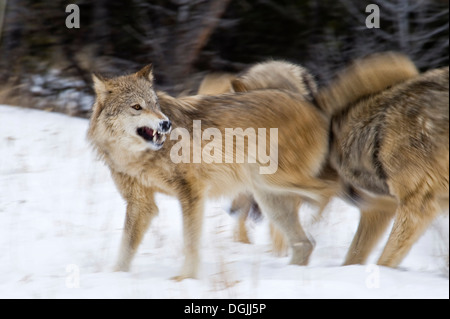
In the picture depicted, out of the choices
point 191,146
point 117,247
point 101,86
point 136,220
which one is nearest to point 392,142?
point 191,146

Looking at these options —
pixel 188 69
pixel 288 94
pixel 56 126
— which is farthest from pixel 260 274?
pixel 188 69

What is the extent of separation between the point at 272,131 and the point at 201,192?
0.80 m

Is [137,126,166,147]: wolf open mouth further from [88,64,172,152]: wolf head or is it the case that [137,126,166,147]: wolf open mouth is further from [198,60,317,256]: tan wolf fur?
[198,60,317,256]: tan wolf fur

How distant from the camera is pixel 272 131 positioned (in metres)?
5.60

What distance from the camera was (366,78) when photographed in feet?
17.7

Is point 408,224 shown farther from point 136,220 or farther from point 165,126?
point 136,220

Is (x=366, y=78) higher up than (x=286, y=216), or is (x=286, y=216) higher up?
(x=366, y=78)

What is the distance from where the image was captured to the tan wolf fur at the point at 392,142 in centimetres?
462

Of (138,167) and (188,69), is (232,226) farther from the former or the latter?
(188,69)

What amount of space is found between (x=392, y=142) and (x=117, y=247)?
270cm

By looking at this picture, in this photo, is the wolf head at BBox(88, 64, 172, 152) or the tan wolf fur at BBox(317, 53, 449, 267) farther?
the wolf head at BBox(88, 64, 172, 152)

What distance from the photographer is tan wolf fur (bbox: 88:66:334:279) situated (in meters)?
5.28

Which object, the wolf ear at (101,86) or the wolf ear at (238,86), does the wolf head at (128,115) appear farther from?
the wolf ear at (238,86)

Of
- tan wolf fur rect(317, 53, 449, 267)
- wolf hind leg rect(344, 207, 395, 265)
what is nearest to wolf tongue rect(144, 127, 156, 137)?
tan wolf fur rect(317, 53, 449, 267)
